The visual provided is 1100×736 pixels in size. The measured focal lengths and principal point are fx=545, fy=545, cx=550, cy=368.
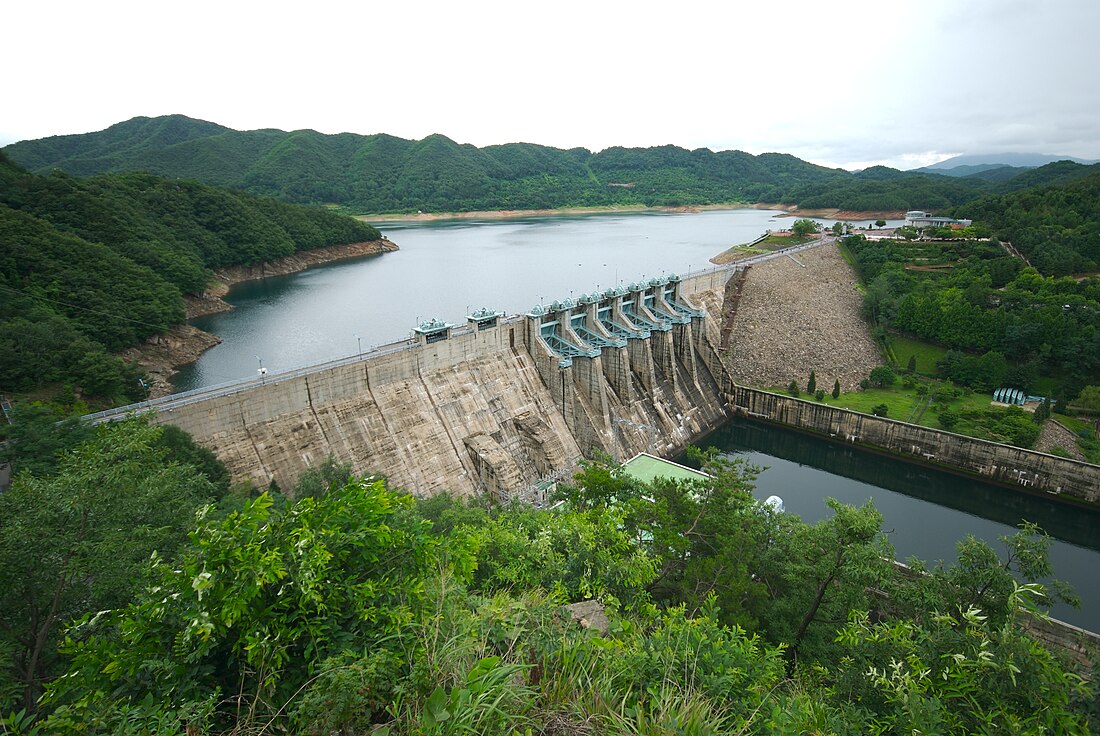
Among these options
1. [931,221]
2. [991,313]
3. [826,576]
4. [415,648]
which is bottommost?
[991,313]

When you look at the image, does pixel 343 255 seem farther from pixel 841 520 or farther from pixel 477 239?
pixel 841 520

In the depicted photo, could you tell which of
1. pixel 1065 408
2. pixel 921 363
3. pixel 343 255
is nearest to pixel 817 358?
pixel 921 363

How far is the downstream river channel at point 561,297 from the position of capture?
32.9 meters

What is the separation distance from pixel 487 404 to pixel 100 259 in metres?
39.6

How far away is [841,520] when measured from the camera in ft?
48.8

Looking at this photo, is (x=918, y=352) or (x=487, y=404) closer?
(x=487, y=404)

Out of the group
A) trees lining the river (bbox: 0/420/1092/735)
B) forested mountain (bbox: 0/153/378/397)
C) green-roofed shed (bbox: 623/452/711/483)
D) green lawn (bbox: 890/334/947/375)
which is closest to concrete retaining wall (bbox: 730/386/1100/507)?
green lawn (bbox: 890/334/947/375)

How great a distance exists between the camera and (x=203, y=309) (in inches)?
2458

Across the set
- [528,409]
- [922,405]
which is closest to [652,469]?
[528,409]

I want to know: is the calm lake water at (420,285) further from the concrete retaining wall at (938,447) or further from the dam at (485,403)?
the concrete retaining wall at (938,447)

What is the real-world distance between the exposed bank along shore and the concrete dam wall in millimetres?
20564

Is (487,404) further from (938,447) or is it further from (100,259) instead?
(100,259)

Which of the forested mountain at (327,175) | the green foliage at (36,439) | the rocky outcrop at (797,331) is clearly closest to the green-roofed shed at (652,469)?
the rocky outcrop at (797,331)

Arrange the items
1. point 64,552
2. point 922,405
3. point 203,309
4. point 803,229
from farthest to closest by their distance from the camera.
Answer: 1. point 803,229
2. point 203,309
3. point 922,405
4. point 64,552
